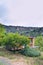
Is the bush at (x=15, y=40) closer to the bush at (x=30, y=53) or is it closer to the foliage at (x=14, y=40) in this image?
the foliage at (x=14, y=40)

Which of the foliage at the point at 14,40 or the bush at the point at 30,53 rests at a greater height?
the foliage at the point at 14,40

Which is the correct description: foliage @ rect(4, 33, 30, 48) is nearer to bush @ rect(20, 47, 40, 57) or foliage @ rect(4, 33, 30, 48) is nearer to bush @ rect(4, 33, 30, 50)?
bush @ rect(4, 33, 30, 50)

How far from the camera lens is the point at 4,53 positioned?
1579 cm

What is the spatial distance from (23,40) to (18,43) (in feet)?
1.82

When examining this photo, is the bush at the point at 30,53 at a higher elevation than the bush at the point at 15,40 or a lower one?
lower

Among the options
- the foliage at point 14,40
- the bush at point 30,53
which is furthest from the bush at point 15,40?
the bush at point 30,53

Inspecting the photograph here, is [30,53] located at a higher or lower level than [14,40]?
lower

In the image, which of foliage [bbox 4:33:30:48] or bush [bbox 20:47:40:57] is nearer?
bush [bbox 20:47:40:57]

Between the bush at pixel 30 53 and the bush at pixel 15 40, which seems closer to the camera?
the bush at pixel 30 53

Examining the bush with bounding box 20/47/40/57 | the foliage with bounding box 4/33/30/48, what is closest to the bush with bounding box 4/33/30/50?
the foliage with bounding box 4/33/30/48

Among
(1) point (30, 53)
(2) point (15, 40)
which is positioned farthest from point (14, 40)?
(1) point (30, 53)

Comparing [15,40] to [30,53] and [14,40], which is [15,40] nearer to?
[14,40]

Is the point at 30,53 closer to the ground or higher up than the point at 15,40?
closer to the ground

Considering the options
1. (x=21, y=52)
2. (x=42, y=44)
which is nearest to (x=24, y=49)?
(x=21, y=52)
